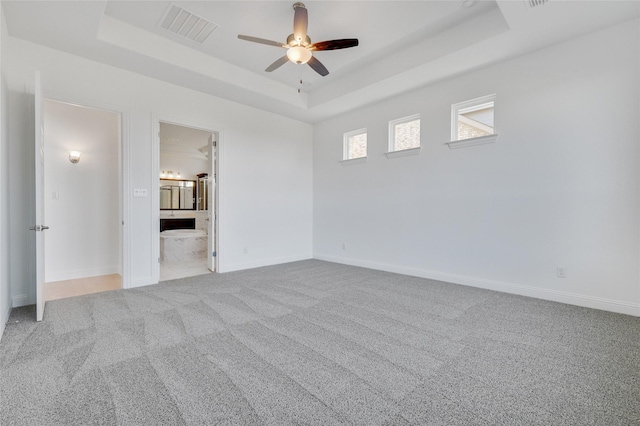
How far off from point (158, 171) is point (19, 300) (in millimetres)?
2096

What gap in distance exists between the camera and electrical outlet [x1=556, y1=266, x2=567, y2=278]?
3.26 meters

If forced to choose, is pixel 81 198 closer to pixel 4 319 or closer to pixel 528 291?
pixel 4 319

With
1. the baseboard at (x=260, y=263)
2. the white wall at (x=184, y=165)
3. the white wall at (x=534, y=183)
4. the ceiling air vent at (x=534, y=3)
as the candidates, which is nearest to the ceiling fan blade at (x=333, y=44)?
the ceiling air vent at (x=534, y=3)

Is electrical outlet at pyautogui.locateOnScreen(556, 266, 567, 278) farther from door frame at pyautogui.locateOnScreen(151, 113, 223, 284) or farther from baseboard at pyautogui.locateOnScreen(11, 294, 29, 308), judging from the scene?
baseboard at pyautogui.locateOnScreen(11, 294, 29, 308)

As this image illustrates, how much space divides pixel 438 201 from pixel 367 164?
1.51m

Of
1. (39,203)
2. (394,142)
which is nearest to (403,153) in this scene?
(394,142)

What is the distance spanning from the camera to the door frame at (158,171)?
4109 millimetres

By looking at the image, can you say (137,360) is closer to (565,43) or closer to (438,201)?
(438,201)

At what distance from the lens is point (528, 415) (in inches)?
59.4

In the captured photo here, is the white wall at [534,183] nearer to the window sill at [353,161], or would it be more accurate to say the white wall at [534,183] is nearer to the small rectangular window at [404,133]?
the small rectangular window at [404,133]

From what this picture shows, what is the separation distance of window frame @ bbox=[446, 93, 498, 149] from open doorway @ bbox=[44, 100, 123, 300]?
187 inches

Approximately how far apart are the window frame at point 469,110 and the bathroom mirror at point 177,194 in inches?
295

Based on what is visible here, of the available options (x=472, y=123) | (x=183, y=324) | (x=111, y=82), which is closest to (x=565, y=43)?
(x=472, y=123)

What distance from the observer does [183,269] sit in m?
5.09
